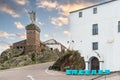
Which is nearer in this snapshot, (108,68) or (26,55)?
(108,68)

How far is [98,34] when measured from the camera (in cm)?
4688

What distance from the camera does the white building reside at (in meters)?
44.2

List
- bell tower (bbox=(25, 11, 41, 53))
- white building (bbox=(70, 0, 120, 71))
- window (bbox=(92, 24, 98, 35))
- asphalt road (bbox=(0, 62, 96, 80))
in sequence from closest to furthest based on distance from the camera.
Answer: asphalt road (bbox=(0, 62, 96, 80)) < white building (bbox=(70, 0, 120, 71)) < window (bbox=(92, 24, 98, 35)) < bell tower (bbox=(25, 11, 41, 53))

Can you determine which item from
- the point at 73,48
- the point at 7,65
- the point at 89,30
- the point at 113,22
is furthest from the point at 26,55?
the point at 113,22

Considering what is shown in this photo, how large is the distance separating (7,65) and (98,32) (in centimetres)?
2866

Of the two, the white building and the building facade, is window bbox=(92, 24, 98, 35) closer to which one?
the white building

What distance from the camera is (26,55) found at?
68812mm

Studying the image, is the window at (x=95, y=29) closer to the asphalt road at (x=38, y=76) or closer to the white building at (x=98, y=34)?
the white building at (x=98, y=34)

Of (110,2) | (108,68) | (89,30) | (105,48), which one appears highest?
(110,2)

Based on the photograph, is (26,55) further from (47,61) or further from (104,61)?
(104,61)

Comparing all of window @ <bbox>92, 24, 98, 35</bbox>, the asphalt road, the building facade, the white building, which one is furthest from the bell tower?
window @ <bbox>92, 24, 98, 35</bbox>

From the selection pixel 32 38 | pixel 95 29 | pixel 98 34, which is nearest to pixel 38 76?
pixel 98 34

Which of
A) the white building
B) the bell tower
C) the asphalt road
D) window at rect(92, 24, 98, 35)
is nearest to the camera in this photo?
the asphalt road

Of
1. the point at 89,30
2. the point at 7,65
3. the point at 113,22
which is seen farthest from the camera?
the point at 7,65
